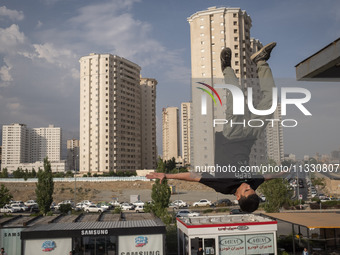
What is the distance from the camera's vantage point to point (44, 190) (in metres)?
40.3

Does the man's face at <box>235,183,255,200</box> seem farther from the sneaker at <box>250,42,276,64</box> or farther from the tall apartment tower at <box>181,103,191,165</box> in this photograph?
the tall apartment tower at <box>181,103,191,165</box>

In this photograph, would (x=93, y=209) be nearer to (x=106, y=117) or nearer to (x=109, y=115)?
(x=106, y=117)

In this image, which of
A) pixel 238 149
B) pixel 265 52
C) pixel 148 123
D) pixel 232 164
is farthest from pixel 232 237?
pixel 148 123

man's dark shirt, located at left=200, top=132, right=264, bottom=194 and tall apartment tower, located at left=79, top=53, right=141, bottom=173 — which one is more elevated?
tall apartment tower, located at left=79, top=53, right=141, bottom=173

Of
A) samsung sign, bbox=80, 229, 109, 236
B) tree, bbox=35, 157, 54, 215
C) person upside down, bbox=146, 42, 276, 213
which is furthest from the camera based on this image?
tree, bbox=35, 157, 54, 215

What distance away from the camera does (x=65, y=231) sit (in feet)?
55.0

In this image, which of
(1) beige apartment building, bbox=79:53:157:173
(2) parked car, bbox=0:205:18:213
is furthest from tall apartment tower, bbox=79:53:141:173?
(2) parked car, bbox=0:205:18:213

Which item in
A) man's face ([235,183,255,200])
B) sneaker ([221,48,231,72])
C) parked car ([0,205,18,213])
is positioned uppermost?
sneaker ([221,48,231,72])

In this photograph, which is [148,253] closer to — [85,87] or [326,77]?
[326,77]

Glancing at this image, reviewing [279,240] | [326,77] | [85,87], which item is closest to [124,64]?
[85,87]

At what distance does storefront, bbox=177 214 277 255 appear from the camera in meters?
16.7

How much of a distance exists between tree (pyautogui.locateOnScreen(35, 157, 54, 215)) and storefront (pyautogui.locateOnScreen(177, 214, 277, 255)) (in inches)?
1076

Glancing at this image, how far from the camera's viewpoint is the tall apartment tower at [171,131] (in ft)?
590

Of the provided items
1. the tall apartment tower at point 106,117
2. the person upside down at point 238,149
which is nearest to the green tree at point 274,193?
the person upside down at point 238,149
